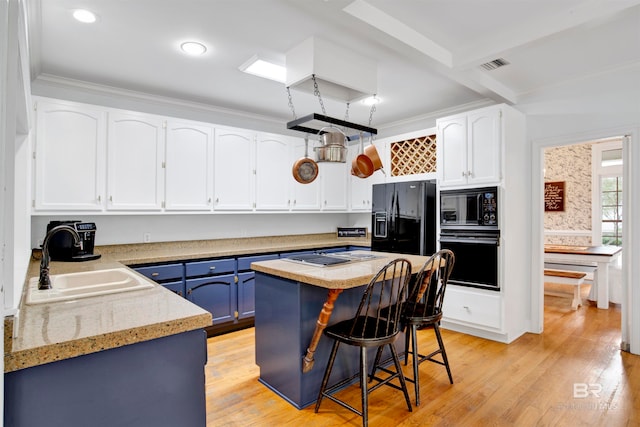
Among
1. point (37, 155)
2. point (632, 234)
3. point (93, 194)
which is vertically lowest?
point (632, 234)

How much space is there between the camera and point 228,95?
3830 millimetres

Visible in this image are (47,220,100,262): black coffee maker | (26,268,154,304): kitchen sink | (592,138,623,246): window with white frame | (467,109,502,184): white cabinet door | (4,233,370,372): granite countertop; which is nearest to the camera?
(4,233,370,372): granite countertop

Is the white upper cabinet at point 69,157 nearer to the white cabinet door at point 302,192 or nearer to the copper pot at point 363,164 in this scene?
the white cabinet door at point 302,192

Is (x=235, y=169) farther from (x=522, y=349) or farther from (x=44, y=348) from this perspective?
(x=522, y=349)

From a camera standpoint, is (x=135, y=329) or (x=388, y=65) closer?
(x=135, y=329)

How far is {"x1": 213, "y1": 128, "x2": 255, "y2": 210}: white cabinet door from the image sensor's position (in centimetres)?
397

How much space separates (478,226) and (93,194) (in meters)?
3.64

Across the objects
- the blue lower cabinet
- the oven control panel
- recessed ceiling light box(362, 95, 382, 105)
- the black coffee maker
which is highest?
recessed ceiling light box(362, 95, 382, 105)

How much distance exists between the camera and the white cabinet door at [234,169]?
3975 mm

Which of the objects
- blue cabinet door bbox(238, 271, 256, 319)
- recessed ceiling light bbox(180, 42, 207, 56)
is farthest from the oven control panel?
recessed ceiling light bbox(180, 42, 207, 56)

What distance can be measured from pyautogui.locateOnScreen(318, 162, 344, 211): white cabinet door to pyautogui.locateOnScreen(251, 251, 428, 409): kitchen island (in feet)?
8.16

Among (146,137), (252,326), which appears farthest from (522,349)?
(146,137)

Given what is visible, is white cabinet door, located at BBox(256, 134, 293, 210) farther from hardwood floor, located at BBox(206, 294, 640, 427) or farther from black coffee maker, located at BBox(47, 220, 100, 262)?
black coffee maker, located at BBox(47, 220, 100, 262)

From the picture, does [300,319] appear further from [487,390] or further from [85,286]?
[487,390]
